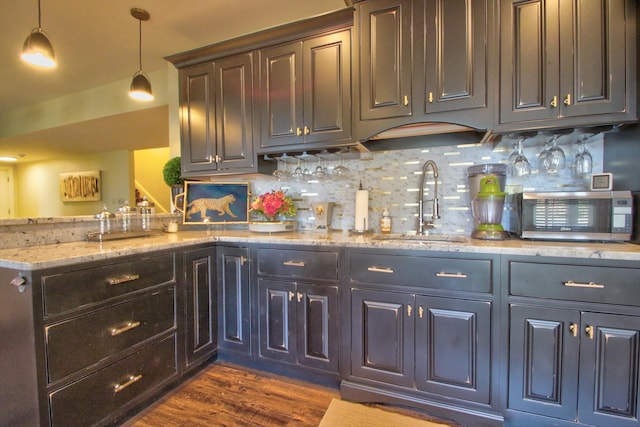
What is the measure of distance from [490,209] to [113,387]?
2.27 meters

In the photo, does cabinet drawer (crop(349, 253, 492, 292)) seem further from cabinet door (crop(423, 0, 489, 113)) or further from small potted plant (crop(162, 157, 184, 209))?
small potted plant (crop(162, 157, 184, 209))

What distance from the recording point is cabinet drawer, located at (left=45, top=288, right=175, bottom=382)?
121cm

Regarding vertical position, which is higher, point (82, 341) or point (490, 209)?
point (490, 209)

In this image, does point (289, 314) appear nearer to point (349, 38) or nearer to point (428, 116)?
point (428, 116)

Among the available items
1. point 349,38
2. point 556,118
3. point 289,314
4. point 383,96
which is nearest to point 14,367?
point 289,314

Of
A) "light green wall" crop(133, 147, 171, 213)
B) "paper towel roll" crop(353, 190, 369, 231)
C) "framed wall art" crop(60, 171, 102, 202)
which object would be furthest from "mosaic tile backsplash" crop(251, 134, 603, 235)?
"framed wall art" crop(60, 171, 102, 202)

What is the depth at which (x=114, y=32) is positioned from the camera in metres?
2.54

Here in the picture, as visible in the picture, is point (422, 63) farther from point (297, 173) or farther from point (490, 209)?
point (297, 173)

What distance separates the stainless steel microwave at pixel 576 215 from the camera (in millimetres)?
1425

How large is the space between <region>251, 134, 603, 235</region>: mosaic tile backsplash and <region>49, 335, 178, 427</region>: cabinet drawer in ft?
4.47

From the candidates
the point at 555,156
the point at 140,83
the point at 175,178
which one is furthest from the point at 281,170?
the point at 555,156

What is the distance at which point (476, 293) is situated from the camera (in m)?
1.44

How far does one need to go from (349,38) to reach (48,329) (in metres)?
2.24

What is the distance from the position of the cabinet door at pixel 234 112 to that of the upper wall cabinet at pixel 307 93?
Result: 5.0 inches
